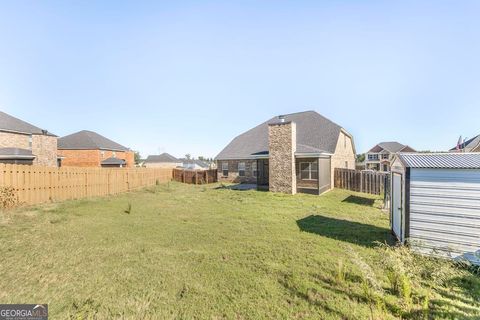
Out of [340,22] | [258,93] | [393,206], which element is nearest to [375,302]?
[393,206]

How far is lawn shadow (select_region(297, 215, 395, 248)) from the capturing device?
6605mm

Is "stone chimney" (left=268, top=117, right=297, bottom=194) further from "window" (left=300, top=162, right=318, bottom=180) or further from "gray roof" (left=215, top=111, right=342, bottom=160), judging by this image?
"gray roof" (left=215, top=111, right=342, bottom=160)

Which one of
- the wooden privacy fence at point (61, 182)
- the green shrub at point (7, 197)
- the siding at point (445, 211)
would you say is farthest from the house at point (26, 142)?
the siding at point (445, 211)

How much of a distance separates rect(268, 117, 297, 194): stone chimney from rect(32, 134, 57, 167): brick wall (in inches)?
987

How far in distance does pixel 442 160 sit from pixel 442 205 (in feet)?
3.99

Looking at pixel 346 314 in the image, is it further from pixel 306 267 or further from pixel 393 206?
pixel 393 206

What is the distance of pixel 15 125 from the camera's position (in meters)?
23.6

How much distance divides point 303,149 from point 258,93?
23.1ft

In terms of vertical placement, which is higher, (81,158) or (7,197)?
(81,158)

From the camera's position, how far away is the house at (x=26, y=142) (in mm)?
21578

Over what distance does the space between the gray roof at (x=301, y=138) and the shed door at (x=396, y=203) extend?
9036 mm

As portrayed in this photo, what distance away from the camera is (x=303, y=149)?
54.1ft

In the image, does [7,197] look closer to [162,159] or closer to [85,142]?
[85,142]

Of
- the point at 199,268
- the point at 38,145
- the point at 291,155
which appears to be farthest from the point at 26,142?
the point at 199,268
